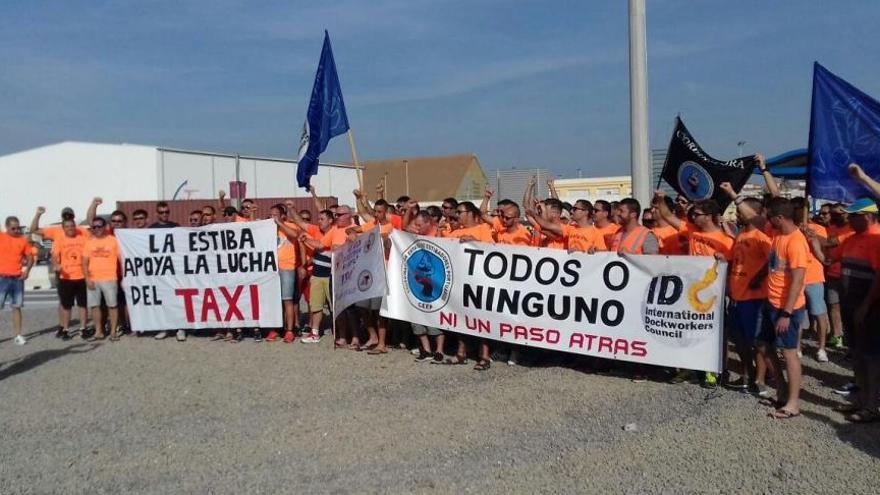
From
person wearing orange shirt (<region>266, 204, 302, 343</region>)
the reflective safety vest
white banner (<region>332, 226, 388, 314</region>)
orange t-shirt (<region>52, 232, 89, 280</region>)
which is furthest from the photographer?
orange t-shirt (<region>52, 232, 89, 280</region>)

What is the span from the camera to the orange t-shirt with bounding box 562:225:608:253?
775 cm

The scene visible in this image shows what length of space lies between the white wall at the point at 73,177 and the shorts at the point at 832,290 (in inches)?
1233

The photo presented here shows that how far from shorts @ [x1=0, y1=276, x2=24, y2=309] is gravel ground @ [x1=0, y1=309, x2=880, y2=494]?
2392 mm

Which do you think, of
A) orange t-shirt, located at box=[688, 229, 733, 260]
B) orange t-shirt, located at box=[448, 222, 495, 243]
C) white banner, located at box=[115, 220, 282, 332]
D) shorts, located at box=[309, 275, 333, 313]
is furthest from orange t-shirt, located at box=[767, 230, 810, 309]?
white banner, located at box=[115, 220, 282, 332]

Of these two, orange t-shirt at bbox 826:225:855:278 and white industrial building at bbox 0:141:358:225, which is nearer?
orange t-shirt at bbox 826:225:855:278

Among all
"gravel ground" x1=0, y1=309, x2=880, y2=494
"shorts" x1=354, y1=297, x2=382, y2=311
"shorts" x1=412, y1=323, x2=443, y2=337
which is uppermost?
"shorts" x1=354, y1=297, x2=382, y2=311

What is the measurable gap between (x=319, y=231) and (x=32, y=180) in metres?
35.4

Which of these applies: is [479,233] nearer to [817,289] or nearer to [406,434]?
[406,434]

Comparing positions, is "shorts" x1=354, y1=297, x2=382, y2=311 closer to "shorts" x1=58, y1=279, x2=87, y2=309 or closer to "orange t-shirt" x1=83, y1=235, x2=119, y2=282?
"orange t-shirt" x1=83, y1=235, x2=119, y2=282

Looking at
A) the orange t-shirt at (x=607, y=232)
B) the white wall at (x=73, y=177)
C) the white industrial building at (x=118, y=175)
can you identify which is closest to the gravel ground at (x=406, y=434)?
the orange t-shirt at (x=607, y=232)

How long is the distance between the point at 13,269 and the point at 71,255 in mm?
774

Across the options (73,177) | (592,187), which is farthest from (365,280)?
(73,177)

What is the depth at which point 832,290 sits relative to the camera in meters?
8.59

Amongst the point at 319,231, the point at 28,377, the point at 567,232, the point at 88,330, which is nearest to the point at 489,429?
the point at 567,232
